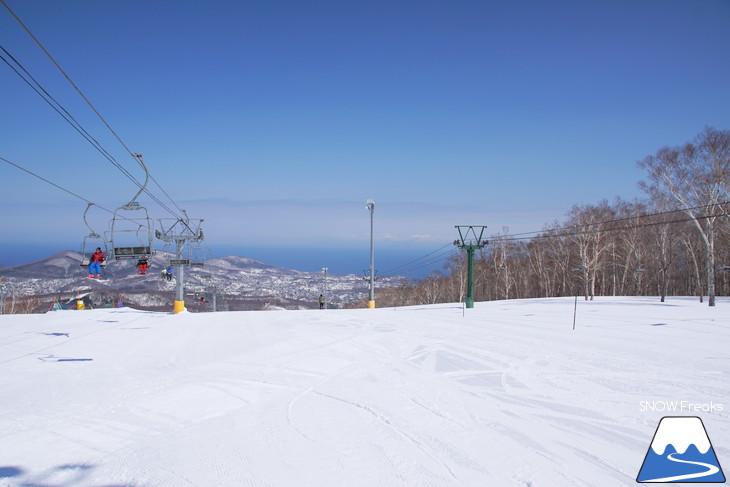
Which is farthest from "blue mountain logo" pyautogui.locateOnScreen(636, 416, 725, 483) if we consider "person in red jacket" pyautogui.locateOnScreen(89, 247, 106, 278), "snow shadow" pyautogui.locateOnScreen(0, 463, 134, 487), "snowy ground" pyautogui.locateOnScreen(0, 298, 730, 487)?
"person in red jacket" pyautogui.locateOnScreen(89, 247, 106, 278)

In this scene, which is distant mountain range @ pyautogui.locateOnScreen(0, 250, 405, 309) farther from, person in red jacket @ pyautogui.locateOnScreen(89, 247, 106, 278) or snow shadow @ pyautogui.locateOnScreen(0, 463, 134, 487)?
snow shadow @ pyautogui.locateOnScreen(0, 463, 134, 487)

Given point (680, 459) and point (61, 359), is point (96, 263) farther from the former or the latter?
point (680, 459)

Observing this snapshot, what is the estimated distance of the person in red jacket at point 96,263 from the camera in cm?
1512

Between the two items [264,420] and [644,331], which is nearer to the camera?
[264,420]

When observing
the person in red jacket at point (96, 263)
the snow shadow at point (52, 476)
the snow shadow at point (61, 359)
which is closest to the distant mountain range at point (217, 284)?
the person in red jacket at point (96, 263)

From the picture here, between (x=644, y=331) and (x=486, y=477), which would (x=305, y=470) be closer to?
(x=486, y=477)

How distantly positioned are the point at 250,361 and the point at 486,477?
6807mm

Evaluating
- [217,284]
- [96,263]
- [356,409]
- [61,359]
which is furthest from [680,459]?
[217,284]

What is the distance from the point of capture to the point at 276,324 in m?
16.6

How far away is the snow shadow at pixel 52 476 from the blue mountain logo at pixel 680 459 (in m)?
5.17

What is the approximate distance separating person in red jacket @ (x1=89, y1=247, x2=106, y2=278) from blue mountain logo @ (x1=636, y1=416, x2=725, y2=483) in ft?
55.6

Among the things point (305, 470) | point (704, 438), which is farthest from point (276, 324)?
point (704, 438)

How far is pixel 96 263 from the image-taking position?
50.1 feet

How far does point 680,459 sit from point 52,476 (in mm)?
6397
